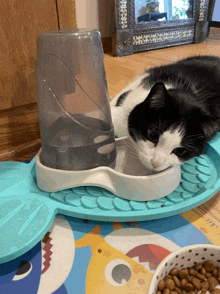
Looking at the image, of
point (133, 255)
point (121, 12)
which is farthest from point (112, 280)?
point (121, 12)

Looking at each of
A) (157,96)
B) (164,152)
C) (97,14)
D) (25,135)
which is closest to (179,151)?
(164,152)

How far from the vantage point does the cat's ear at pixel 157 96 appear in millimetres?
709

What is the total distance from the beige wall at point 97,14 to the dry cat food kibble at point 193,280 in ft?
7.61

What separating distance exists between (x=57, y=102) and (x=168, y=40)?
8.56 ft

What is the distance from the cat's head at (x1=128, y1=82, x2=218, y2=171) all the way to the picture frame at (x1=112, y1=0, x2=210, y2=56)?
1996 mm

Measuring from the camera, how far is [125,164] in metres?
0.93

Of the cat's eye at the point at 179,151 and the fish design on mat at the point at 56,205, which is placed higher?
the cat's eye at the point at 179,151

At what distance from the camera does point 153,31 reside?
9.22ft

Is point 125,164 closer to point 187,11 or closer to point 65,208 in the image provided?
point 65,208

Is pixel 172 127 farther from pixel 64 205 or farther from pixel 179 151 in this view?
pixel 64 205

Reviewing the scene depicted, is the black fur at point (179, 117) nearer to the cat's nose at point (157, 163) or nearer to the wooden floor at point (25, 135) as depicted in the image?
the cat's nose at point (157, 163)

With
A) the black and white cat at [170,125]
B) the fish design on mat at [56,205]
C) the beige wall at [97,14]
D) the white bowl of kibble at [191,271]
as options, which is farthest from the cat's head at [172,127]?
the beige wall at [97,14]

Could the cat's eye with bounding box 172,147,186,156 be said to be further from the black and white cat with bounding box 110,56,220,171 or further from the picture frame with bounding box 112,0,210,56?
the picture frame with bounding box 112,0,210,56

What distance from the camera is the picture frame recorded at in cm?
249
